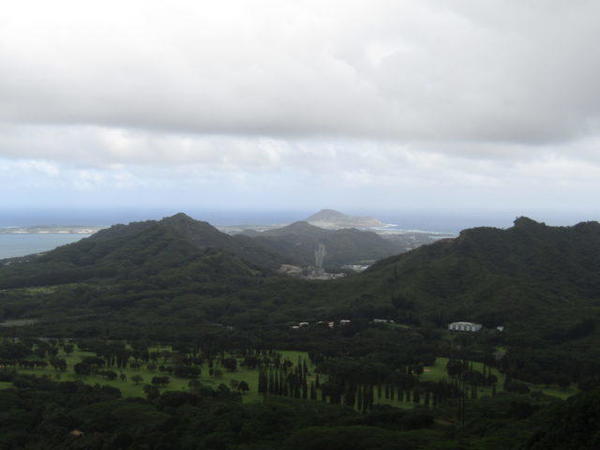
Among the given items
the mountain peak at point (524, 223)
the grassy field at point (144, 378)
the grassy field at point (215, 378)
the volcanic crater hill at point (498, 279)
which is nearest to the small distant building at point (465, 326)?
the volcanic crater hill at point (498, 279)

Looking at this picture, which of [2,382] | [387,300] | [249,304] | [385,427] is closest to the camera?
[385,427]

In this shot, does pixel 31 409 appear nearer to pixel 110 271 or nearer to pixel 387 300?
pixel 387 300

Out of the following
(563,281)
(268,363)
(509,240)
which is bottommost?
(268,363)

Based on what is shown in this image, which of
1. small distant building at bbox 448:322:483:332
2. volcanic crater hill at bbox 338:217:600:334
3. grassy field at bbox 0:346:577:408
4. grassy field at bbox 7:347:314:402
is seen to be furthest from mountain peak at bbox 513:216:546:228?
grassy field at bbox 7:347:314:402

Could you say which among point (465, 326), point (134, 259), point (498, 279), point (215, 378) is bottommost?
point (215, 378)

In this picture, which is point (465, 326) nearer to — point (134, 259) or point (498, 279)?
point (498, 279)

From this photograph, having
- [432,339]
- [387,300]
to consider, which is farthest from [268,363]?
[387,300]

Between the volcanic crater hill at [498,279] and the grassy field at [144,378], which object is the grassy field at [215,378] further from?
the volcanic crater hill at [498,279]

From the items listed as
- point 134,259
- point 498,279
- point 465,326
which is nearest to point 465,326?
point 465,326
